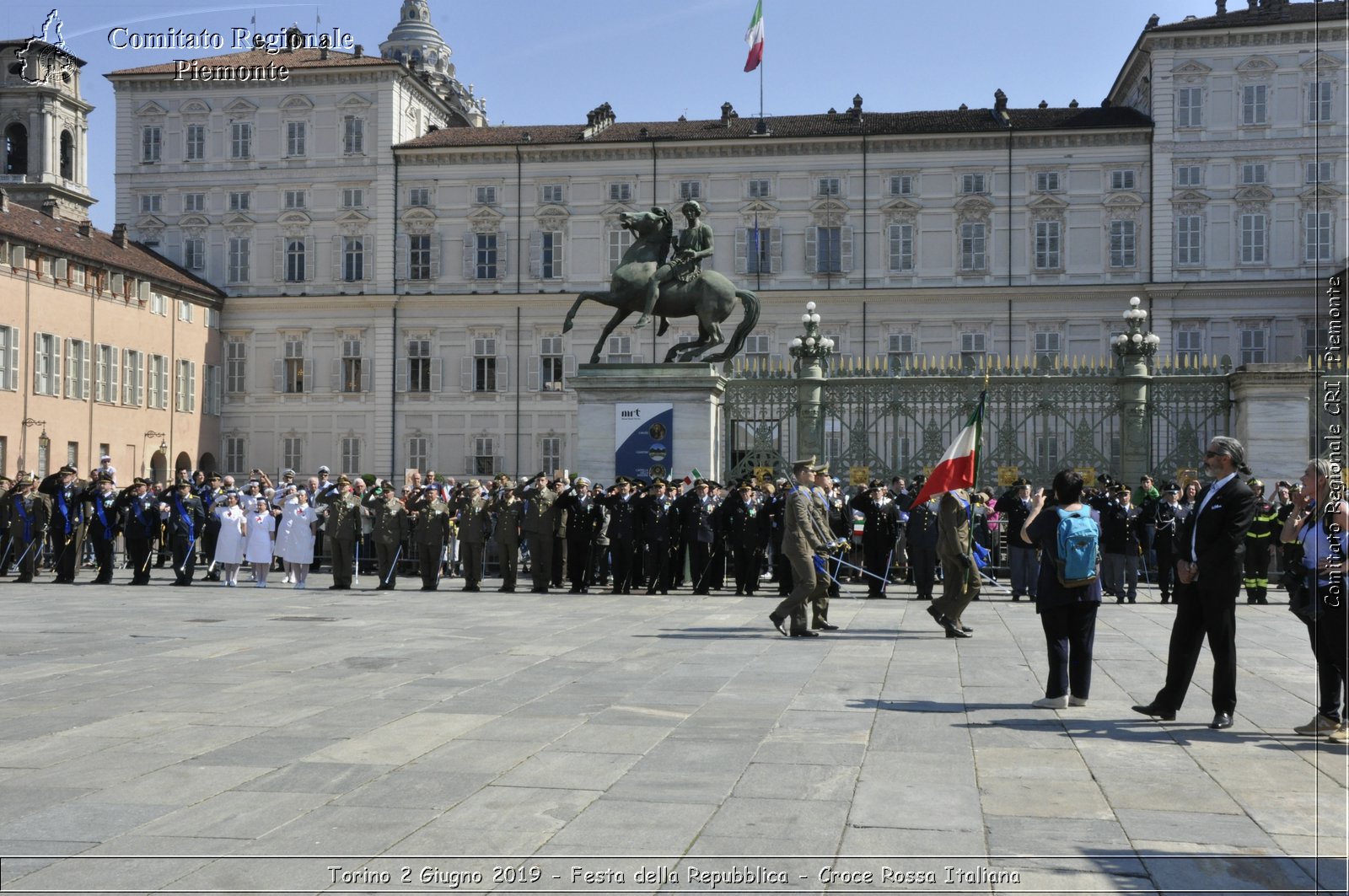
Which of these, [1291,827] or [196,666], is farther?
[196,666]

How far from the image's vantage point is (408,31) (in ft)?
342

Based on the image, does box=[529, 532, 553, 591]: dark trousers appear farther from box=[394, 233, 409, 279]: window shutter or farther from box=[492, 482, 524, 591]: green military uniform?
box=[394, 233, 409, 279]: window shutter

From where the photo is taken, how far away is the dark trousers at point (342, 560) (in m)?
21.7

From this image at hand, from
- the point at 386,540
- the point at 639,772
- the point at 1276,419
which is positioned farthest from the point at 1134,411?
the point at 639,772

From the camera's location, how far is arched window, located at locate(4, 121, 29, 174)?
7006 cm

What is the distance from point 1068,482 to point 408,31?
102 m

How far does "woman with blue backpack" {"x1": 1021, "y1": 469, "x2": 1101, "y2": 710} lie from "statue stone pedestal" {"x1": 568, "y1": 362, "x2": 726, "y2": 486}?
45.3ft

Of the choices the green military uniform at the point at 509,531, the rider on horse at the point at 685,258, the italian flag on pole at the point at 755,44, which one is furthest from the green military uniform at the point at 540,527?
the italian flag on pole at the point at 755,44

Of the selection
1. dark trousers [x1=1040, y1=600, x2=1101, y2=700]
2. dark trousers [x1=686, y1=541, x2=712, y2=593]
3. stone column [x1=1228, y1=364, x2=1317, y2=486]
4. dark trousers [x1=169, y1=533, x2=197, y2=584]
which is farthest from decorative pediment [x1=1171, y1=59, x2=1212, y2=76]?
dark trousers [x1=1040, y1=600, x2=1101, y2=700]

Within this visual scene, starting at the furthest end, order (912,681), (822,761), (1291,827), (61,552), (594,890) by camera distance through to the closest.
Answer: (61,552)
(912,681)
(822,761)
(1291,827)
(594,890)

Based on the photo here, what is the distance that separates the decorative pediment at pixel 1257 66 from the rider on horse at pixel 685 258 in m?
35.4

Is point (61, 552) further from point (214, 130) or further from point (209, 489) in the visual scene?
point (214, 130)

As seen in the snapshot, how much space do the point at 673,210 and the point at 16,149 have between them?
39039mm

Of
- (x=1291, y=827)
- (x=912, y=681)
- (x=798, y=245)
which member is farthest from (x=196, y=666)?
(x=798, y=245)
